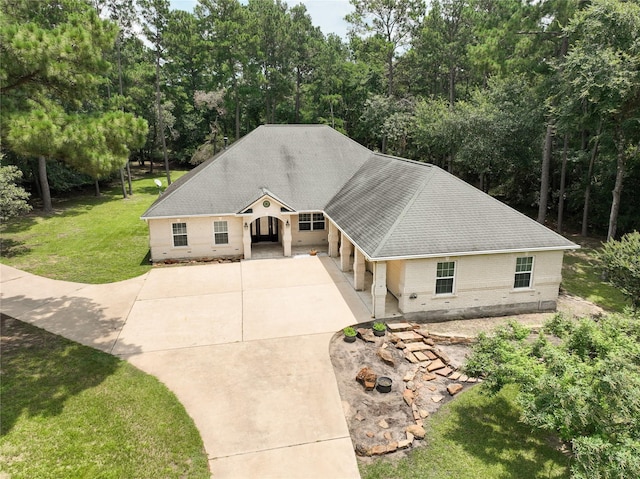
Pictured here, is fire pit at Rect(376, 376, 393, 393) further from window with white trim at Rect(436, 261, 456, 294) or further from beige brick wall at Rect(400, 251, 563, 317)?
window with white trim at Rect(436, 261, 456, 294)

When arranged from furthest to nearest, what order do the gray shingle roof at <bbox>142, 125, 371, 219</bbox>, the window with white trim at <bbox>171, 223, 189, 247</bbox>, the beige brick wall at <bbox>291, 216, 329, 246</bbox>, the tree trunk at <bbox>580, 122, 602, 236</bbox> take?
the tree trunk at <bbox>580, 122, 602, 236</bbox> < the beige brick wall at <bbox>291, 216, 329, 246</bbox> < the gray shingle roof at <bbox>142, 125, 371, 219</bbox> < the window with white trim at <bbox>171, 223, 189, 247</bbox>

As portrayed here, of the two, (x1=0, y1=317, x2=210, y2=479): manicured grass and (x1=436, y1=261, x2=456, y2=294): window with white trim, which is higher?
(x1=436, y1=261, x2=456, y2=294): window with white trim

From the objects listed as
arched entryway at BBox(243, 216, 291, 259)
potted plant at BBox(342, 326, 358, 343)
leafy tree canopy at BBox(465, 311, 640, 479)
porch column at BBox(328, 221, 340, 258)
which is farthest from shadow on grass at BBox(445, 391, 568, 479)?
arched entryway at BBox(243, 216, 291, 259)

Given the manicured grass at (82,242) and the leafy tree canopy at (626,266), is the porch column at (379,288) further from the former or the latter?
the manicured grass at (82,242)

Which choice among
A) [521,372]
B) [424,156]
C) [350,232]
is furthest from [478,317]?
[424,156]

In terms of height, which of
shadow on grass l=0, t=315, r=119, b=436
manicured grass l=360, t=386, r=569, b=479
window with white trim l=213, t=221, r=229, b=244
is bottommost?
manicured grass l=360, t=386, r=569, b=479
